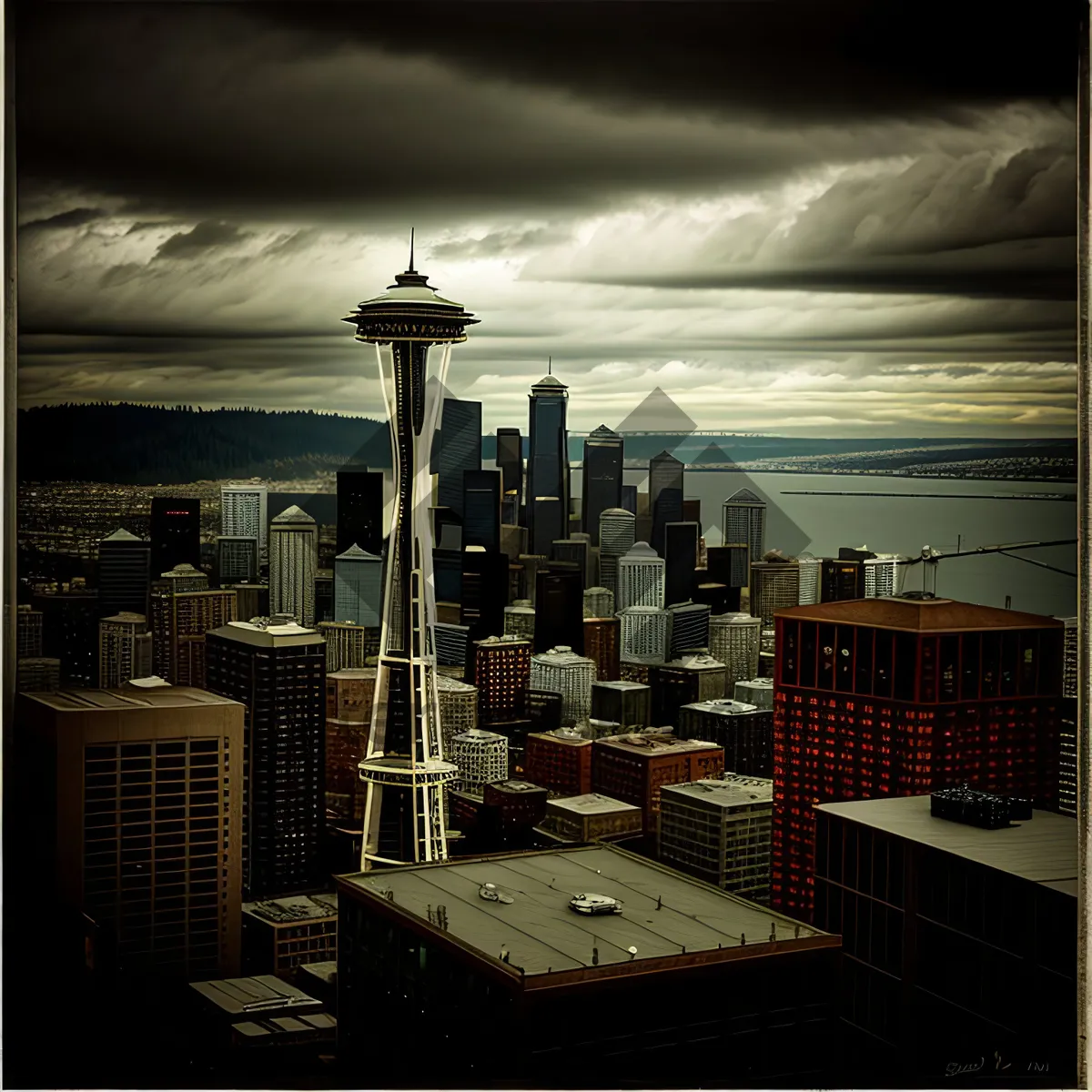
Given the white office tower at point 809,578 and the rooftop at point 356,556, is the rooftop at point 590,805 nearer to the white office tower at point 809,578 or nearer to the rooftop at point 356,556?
the white office tower at point 809,578

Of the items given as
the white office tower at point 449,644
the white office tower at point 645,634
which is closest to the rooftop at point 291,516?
the white office tower at point 449,644

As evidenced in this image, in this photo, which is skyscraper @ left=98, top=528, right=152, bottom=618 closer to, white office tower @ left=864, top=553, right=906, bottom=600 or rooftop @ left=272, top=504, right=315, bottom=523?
rooftop @ left=272, top=504, right=315, bottom=523

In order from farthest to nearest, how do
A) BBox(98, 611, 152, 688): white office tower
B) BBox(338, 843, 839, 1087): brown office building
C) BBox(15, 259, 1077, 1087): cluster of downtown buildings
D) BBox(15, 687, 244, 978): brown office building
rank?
BBox(98, 611, 152, 688): white office tower, BBox(15, 687, 244, 978): brown office building, BBox(15, 259, 1077, 1087): cluster of downtown buildings, BBox(338, 843, 839, 1087): brown office building

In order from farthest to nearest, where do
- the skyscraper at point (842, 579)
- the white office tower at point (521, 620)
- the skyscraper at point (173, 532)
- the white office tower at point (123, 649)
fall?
the white office tower at point (521, 620) < the skyscraper at point (842, 579) < the skyscraper at point (173, 532) < the white office tower at point (123, 649)

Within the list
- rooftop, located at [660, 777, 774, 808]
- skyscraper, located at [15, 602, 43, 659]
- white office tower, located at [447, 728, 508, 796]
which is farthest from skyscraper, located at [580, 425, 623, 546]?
skyscraper, located at [15, 602, 43, 659]

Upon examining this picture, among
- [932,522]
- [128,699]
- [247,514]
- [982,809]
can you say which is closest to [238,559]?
[247,514]

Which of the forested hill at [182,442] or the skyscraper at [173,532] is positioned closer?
the forested hill at [182,442]

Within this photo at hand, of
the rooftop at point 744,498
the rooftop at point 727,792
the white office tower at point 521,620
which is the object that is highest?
the rooftop at point 744,498

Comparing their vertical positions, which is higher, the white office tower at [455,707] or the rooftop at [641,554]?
the rooftop at [641,554]
